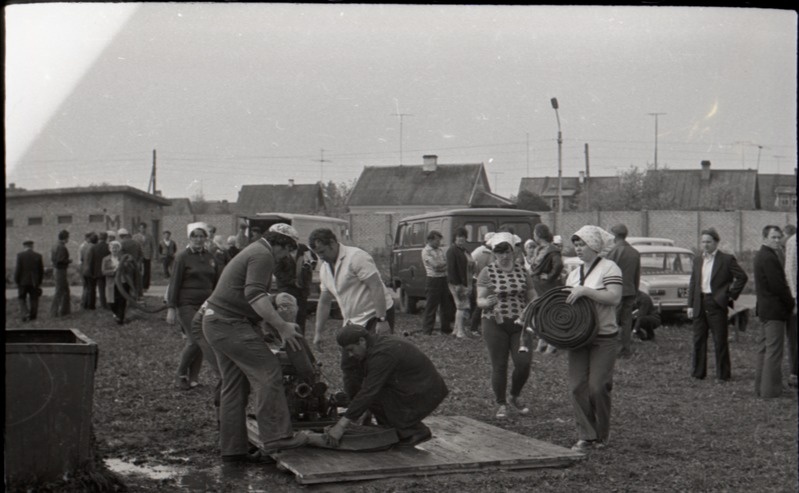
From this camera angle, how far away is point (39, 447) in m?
5.95

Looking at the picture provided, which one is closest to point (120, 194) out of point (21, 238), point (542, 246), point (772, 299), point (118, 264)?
point (21, 238)

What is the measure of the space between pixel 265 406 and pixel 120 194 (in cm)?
2165

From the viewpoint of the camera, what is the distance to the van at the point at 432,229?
19.8 meters

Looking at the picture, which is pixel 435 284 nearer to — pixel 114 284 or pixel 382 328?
pixel 114 284

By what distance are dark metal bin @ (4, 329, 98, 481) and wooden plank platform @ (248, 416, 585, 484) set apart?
1.57 metres

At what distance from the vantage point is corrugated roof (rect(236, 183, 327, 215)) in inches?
1967

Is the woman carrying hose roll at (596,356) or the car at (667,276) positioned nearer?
the woman carrying hose roll at (596,356)

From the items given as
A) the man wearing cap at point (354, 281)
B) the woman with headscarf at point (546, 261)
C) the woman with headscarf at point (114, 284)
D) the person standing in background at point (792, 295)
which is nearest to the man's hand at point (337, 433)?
the man wearing cap at point (354, 281)

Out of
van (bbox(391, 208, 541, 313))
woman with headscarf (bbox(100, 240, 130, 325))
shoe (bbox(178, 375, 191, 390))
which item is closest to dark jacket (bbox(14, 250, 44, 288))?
woman with headscarf (bbox(100, 240, 130, 325))

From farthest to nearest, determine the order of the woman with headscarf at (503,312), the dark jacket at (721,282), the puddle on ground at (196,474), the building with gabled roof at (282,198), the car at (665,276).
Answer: the building with gabled roof at (282,198), the car at (665,276), the dark jacket at (721,282), the woman with headscarf at (503,312), the puddle on ground at (196,474)

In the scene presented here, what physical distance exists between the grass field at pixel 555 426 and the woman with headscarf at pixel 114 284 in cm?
365

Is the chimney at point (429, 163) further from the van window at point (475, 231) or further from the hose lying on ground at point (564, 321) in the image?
the hose lying on ground at point (564, 321)

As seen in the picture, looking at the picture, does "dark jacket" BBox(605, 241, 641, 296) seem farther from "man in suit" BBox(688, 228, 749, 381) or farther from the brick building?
the brick building

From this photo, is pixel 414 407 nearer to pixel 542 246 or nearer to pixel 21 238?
pixel 542 246
